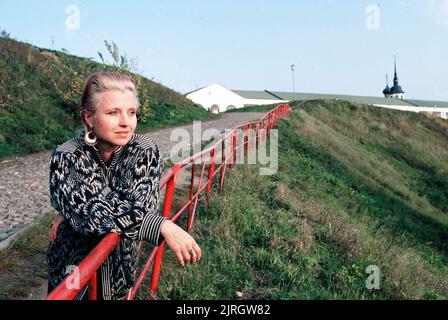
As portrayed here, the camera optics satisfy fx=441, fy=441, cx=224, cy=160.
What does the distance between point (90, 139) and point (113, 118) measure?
14cm

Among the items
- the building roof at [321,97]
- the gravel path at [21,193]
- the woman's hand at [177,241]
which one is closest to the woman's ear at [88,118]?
the woman's hand at [177,241]

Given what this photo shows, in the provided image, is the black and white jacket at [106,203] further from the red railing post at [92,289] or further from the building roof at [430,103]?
the building roof at [430,103]

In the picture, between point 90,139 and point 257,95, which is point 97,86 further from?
point 257,95

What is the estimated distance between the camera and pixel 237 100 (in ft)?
233

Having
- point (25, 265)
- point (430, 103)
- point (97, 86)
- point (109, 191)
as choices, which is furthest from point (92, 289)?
point (430, 103)

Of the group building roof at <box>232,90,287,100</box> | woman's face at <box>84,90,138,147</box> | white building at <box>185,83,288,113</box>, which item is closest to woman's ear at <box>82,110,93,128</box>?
woman's face at <box>84,90,138,147</box>

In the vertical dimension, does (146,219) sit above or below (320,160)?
above

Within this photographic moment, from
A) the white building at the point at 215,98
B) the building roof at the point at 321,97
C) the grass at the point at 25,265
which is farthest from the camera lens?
the building roof at the point at 321,97

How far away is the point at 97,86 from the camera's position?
188cm

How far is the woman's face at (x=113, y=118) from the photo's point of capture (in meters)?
1.89

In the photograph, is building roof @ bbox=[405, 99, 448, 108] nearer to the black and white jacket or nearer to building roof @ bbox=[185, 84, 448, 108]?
building roof @ bbox=[185, 84, 448, 108]
